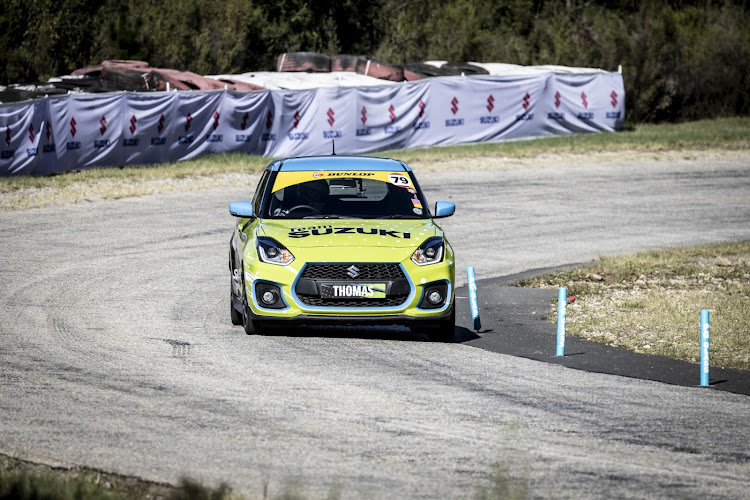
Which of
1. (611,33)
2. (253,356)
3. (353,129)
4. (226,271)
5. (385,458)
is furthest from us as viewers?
(611,33)

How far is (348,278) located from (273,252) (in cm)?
78

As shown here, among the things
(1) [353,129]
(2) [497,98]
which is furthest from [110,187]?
(2) [497,98]

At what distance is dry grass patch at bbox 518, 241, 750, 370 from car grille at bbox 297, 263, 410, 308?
2.55 meters

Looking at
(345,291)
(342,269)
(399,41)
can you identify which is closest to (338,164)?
(342,269)

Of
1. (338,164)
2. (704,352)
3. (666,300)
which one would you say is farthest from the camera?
(666,300)

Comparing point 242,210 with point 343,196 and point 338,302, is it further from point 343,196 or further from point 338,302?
point 338,302

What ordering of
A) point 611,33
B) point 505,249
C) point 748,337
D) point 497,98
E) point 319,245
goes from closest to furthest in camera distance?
1. point 319,245
2. point 748,337
3. point 505,249
4. point 497,98
5. point 611,33

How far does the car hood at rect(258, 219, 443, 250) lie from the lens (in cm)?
1129

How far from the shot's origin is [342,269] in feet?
36.3

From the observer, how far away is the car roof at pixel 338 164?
1284cm

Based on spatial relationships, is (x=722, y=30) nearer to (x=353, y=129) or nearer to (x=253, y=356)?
(x=353, y=129)

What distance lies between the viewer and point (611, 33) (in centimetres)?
4753

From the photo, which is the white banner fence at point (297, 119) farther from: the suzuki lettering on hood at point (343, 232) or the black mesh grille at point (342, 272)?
the black mesh grille at point (342, 272)

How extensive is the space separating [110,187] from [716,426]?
63.5 feet
